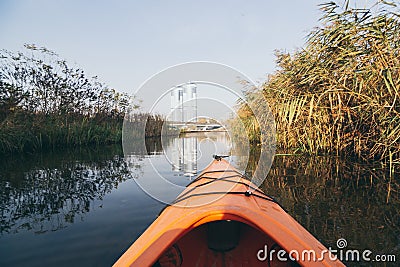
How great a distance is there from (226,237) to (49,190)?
285 centimetres

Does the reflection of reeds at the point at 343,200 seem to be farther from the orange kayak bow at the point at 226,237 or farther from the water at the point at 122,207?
the orange kayak bow at the point at 226,237

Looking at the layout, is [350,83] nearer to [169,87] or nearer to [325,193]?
[325,193]

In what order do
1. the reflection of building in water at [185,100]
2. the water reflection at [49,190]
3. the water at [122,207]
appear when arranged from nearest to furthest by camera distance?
the water at [122,207], the reflection of building in water at [185,100], the water reflection at [49,190]

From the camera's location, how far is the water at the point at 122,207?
6.09 ft

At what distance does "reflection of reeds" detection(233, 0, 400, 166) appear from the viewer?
354cm

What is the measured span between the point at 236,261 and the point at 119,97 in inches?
453

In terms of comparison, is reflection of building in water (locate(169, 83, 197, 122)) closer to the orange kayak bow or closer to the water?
the orange kayak bow

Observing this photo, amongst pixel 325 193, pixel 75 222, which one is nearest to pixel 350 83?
pixel 325 193

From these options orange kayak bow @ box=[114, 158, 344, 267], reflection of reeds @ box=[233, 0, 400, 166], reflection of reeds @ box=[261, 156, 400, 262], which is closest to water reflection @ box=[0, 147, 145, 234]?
orange kayak bow @ box=[114, 158, 344, 267]

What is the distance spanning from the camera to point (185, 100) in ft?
7.55

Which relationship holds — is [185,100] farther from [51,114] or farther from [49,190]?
[51,114]

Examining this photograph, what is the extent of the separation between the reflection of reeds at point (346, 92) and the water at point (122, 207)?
512mm

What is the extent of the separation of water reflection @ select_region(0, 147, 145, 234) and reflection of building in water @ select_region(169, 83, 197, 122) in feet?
4.75

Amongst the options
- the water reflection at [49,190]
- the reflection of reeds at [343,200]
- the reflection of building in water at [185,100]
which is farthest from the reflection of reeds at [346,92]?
the water reflection at [49,190]
